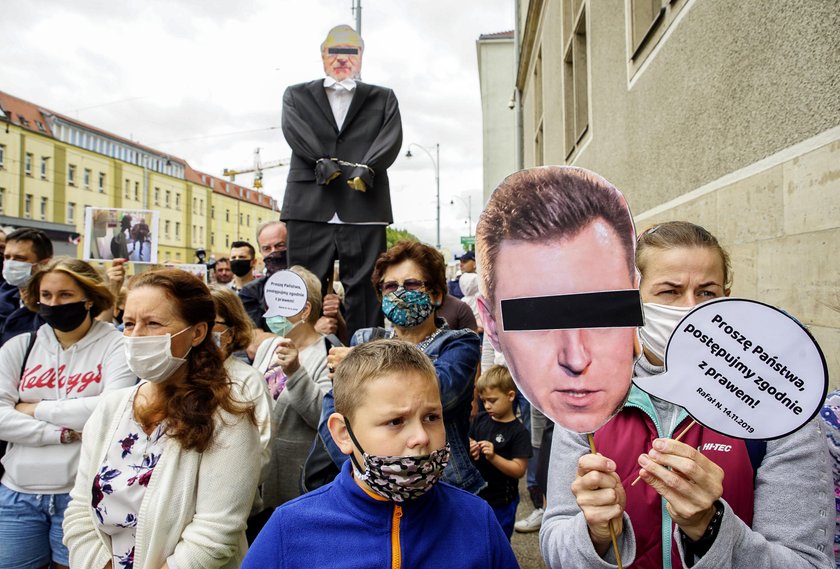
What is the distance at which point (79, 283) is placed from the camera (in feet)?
10.8

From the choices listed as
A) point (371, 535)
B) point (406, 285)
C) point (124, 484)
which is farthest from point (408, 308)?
point (124, 484)

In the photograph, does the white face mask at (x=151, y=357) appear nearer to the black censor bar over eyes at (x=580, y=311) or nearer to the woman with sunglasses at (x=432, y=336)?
the woman with sunglasses at (x=432, y=336)

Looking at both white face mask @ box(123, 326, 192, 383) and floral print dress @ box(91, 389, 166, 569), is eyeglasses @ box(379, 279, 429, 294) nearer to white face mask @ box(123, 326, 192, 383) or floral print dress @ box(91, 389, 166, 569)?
white face mask @ box(123, 326, 192, 383)

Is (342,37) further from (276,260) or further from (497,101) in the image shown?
(497,101)

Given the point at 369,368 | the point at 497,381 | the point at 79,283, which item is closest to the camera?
the point at 369,368

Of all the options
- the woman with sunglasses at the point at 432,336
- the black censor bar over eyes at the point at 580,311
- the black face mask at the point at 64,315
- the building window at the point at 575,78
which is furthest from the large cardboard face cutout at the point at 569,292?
the building window at the point at 575,78

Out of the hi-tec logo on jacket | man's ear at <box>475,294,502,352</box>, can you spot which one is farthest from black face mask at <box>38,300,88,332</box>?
the hi-tec logo on jacket

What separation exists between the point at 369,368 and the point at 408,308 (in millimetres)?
934

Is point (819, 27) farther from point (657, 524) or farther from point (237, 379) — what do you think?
point (237, 379)

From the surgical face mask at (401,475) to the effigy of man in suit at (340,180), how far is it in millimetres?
2563

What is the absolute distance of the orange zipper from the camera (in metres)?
1.60

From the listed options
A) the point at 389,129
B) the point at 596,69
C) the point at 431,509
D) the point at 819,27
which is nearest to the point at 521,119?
the point at 596,69

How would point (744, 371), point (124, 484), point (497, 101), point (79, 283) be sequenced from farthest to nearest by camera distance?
point (497, 101)
point (79, 283)
point (124, 484)
point (744, 371)

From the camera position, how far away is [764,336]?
4.10 feet
